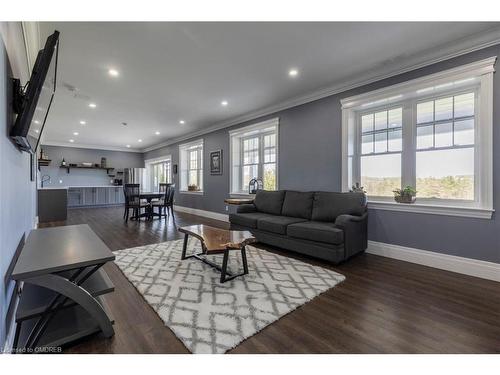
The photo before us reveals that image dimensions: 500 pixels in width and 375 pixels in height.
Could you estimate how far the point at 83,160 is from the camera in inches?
369

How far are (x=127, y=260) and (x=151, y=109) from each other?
11.1 ft

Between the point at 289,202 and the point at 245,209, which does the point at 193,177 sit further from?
the point at 289,202

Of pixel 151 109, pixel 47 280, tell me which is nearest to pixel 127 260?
pixel 47 280

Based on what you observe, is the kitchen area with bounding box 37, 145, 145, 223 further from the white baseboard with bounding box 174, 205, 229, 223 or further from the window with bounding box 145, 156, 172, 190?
the white baseboard with bounding box 174, 205, 229, 223

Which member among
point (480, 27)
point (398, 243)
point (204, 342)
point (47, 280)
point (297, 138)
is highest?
point (480, 27)

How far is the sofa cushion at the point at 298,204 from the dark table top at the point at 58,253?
2.83 m

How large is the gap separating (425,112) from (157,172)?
374 inches

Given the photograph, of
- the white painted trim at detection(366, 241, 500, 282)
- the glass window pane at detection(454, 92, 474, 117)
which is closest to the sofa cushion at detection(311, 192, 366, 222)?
the white painted trim at detection(366, 241, 500, 282)

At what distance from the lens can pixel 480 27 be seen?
7.64ft

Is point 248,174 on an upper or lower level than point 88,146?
lower

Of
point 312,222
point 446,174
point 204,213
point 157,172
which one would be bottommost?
point 204,213

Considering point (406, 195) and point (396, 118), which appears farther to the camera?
point (396, 118)

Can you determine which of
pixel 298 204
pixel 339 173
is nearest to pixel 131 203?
pixel 298 204
